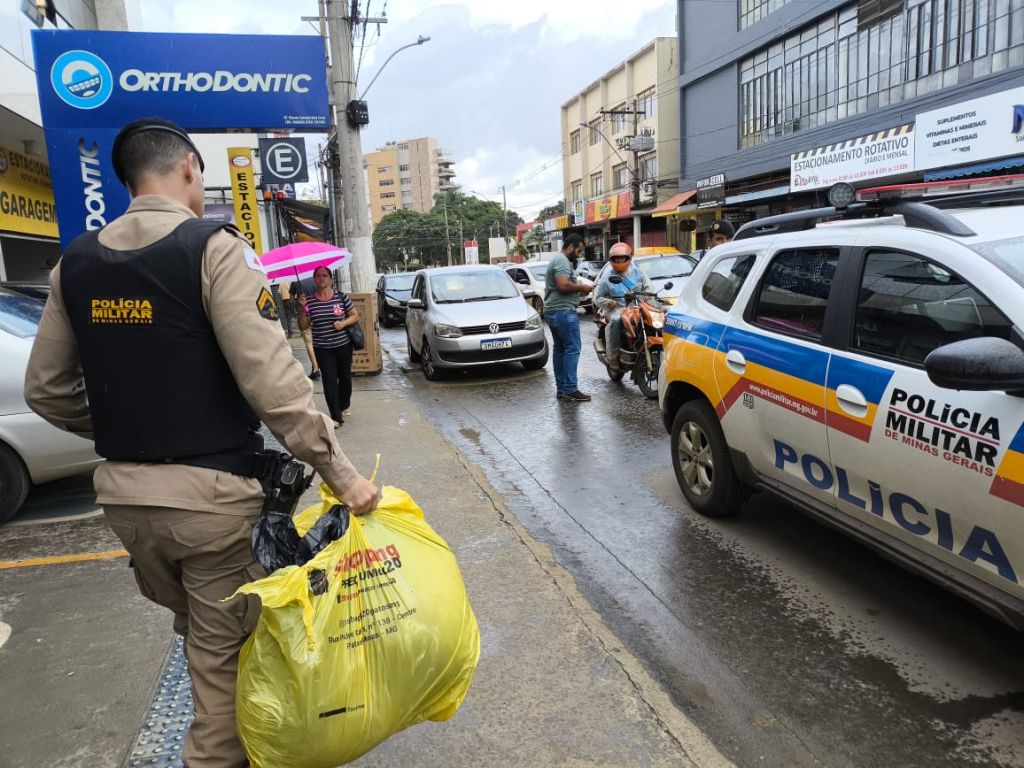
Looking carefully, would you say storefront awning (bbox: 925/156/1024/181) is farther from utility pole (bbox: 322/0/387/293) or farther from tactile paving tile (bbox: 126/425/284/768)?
tactile paving tile (bbox: 126/425/284/768)

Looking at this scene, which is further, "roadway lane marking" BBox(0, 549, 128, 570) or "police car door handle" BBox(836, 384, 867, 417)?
"roadway lane marking" BBox(0, 549, 128, 570)

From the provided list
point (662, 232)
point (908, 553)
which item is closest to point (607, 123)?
point (662, 232)

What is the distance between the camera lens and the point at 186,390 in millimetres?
1809

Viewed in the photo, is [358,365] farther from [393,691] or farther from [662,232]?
[662,232]

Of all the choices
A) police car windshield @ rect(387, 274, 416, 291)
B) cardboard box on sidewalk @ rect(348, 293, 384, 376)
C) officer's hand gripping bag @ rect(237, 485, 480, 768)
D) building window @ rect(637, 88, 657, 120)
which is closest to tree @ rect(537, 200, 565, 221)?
building window @ rect(637, 88, 657, 120)

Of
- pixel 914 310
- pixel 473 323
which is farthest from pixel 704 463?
pixel 473 323

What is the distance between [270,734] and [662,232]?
1547 inches

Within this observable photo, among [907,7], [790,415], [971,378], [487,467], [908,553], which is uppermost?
[907,7]

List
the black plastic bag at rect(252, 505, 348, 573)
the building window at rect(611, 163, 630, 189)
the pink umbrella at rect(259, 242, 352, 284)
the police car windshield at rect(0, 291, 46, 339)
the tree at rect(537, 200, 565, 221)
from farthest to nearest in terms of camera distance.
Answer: the tree at rect(537, 200, 565, 221) < the building window at rect(611, 163, 630, 189) < the pink umbrella at rect(259, 242, 352, 284) < the police car windshield at rect(0, 291, 46, 339) < the black plastic bag at rect(252, 505, 348, 573)

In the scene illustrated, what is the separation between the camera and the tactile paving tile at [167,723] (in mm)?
2430

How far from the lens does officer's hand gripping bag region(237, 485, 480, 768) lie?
5.66 feet

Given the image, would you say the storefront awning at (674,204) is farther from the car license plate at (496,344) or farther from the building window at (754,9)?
the car license plate at (496,344)

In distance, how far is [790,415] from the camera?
143 inches

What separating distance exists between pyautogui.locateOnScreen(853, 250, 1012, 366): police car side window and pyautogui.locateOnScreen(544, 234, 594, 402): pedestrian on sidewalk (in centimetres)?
485
